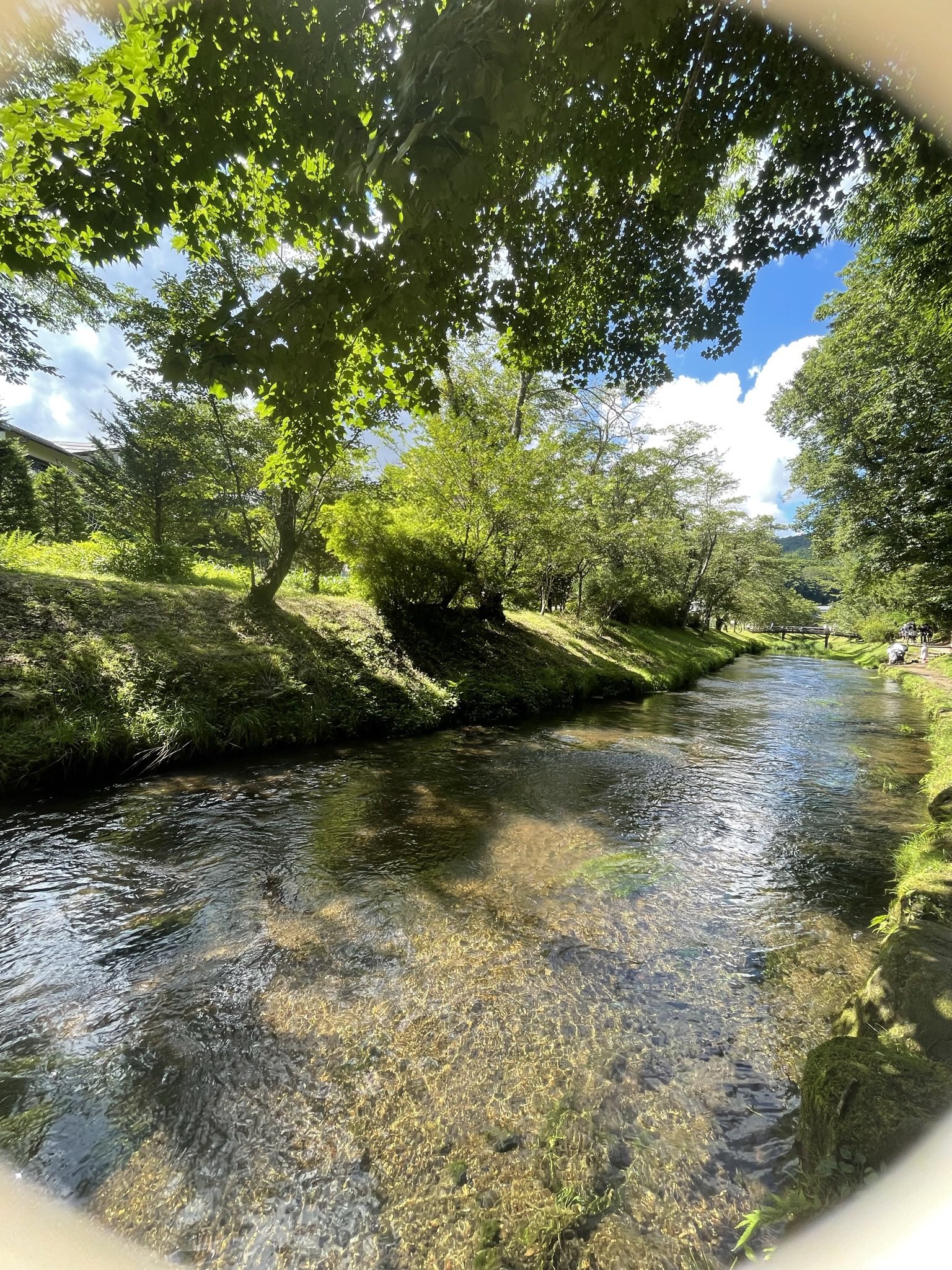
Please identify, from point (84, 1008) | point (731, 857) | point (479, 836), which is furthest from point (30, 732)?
point (731, 857)

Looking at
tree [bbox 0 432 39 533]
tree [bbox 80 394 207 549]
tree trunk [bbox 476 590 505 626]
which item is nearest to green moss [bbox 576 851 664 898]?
tree trunk [bbox 476 590 505 626]

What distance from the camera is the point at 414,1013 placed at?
3.14 metres

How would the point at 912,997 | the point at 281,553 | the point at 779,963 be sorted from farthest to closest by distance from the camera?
the point at 281,553 → the point at 779,963 → the point at 912,997

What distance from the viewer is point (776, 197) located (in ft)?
17.5

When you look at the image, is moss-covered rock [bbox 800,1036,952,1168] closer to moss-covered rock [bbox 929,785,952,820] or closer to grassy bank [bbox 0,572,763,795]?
moss-covered rock [bbox 929,785,952,820]

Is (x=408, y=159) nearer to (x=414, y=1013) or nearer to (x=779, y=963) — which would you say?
(x=414, y=1013)

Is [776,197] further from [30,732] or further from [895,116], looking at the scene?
[30,732]

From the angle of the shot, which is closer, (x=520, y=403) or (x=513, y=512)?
(x=513, y=512)

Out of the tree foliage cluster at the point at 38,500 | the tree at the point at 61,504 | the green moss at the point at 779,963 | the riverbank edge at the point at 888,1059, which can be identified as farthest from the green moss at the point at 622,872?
the tree at the point at 61,504

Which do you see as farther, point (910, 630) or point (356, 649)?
point (910, 630)

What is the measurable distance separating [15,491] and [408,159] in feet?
88.0

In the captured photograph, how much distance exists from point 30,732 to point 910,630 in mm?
69267

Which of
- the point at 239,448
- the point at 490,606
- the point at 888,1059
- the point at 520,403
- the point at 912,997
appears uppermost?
the point at 520,403

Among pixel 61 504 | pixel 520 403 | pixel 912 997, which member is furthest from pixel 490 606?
pixel 61 504
